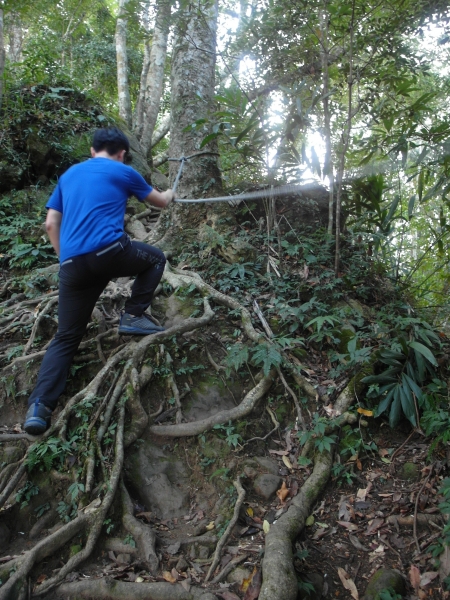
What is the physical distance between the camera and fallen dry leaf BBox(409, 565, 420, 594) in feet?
8.36

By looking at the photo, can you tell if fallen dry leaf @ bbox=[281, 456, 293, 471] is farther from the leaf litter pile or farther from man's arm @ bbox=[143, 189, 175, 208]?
man's arm @ bbox=[143, 189, 175, 208]

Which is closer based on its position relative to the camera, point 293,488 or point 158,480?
point 293,488

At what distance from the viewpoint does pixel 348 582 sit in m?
2.67

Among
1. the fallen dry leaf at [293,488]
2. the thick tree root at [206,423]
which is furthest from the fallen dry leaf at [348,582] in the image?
the thick tree root at [206,423]

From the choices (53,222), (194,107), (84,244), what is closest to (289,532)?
(84,244)

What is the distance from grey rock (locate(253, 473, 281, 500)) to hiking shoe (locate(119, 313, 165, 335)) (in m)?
1.61

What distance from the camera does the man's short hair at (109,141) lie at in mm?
3600

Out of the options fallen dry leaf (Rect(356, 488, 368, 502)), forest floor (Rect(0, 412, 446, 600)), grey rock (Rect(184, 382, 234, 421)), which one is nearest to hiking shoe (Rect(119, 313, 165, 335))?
grey rock (Rect(184, 382, 234, 421))

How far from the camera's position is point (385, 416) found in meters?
3.65

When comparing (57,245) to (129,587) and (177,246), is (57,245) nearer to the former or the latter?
(177,246)

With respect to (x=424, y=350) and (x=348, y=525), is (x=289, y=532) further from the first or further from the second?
(x=424, y=350)

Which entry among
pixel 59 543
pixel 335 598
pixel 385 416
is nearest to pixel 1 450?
pixel 59 543

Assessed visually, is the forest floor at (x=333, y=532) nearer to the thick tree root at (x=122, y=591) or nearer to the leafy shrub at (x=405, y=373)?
the thick tree root at (x=122, y=591)

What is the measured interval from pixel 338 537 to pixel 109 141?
3435 mm
